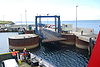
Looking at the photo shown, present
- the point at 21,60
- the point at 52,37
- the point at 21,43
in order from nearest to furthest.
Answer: the point at 21,60, the point at 21,43, the point at 52,37

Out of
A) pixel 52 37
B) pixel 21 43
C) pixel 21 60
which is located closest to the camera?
pixel 21 60

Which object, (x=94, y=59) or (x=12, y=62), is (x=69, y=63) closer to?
(x=12, y=62)

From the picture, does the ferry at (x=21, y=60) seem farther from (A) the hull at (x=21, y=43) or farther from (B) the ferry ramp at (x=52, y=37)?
(B) the ferry ramp at (x=52, y=37)

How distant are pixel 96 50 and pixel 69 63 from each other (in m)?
24.5

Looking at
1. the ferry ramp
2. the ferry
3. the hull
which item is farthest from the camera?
the ferry ramp

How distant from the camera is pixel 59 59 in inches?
1121

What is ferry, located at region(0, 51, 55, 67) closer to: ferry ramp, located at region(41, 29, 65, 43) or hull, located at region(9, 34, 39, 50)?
hull, located at region(9, 34, 39, 50)

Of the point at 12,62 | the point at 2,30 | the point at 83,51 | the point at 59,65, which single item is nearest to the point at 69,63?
the point at 59,65

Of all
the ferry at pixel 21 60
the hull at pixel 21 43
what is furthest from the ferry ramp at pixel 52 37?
the ferry at pixel 21 60

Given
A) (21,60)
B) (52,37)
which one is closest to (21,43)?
(52,37)

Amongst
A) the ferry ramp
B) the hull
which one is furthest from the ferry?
the ferry ramp

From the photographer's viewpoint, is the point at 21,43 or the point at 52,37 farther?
the point at 52,37

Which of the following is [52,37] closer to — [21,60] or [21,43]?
[21,43]

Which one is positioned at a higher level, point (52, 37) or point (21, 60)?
point (52, 37)
